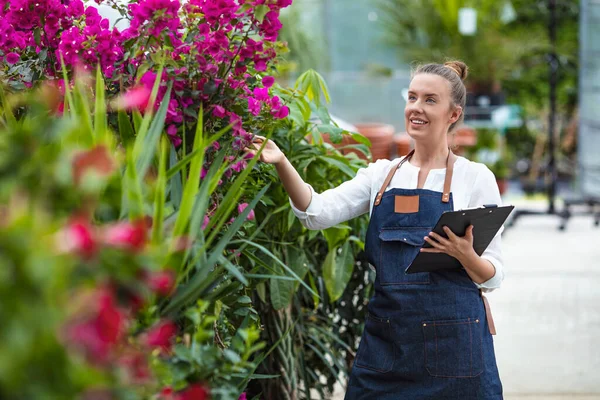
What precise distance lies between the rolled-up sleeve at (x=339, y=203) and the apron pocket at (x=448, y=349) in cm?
36

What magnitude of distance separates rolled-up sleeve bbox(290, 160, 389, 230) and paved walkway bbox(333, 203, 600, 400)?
127cm

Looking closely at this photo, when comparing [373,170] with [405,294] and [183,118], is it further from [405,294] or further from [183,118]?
[183,118]

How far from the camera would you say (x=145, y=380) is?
833 millimetres

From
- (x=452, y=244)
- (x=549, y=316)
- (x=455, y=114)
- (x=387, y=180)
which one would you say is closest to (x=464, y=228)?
(x=452, y=244)

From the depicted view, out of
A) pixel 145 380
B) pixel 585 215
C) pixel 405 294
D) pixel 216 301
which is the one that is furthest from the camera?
pixel 585 215

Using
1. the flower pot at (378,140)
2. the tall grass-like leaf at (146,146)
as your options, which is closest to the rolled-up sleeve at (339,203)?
the tall grass-like leaf at (146,146)

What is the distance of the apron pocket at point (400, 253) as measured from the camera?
6.56 ft

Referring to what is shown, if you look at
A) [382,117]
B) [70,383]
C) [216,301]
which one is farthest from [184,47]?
[382,117]

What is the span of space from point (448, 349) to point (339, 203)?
1.53ft

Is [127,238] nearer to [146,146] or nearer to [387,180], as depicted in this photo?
[146,146]

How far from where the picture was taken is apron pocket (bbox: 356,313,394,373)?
2.06 metres

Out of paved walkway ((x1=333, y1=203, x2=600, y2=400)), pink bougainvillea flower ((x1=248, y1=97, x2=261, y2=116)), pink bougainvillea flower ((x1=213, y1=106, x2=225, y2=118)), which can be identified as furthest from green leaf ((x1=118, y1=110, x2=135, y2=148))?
paved walkway ((x1=333, y1=203, x2=600, y2=400))

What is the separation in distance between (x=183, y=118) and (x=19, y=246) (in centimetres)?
106

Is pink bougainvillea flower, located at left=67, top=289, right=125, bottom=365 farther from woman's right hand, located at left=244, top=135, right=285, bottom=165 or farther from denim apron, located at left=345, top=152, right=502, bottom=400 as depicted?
denim apron, located at left=345, top=152, right=502, bottom=400
